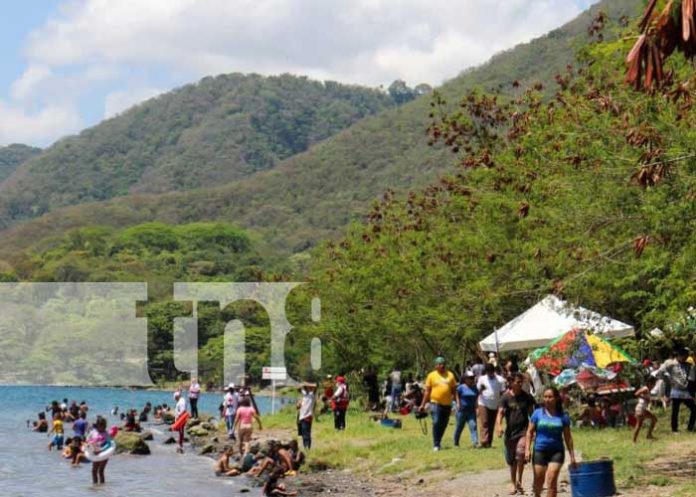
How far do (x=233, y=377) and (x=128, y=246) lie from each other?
59.5 metres

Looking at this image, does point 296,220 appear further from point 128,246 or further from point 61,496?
point 61,496

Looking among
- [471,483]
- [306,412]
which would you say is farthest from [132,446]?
[471,483]

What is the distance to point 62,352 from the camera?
121 metres

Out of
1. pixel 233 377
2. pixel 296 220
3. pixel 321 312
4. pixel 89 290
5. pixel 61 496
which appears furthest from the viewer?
pixel 296 220

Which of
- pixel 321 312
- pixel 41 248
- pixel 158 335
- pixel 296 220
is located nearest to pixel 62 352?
pixel 158 335

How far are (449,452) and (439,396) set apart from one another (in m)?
1.03

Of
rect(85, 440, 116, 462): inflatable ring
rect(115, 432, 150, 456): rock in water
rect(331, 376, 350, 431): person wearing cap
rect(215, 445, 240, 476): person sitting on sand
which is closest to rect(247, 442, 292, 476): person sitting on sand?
rect(215, 445, 240, 476): person sitting on sand

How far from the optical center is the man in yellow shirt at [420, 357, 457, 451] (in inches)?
787

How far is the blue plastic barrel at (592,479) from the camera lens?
44.5ft

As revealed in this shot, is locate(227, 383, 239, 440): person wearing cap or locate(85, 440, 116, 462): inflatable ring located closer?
locate(85, 440, 116, 462): inflatable ring

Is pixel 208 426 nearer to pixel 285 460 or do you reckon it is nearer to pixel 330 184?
pixel 285 460

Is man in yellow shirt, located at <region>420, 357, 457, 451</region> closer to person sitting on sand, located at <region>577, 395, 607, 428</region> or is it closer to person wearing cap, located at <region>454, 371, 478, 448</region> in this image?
person wearing cap, located at <region>454, 371, 478, 448</region>

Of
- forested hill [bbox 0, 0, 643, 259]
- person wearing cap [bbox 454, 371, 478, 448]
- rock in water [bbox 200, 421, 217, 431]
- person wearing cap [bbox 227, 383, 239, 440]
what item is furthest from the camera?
forested hill [bbox 0, 0, 643, 259]

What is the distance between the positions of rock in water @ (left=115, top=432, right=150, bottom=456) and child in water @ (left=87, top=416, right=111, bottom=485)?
24.2ft
